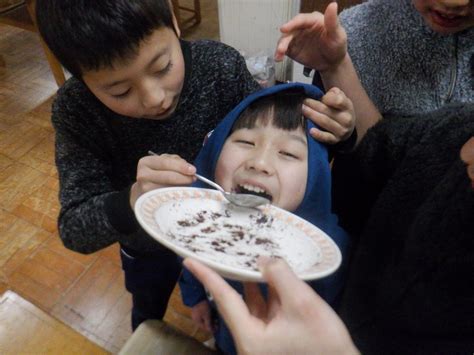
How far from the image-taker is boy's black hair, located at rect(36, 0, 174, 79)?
2.33 feet

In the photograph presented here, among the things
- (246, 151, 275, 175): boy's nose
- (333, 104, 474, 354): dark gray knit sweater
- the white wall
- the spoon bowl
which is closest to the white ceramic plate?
the spoon bowl

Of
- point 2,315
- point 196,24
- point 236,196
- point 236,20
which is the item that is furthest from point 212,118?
point 196,24

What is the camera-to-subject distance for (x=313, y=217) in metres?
1.01

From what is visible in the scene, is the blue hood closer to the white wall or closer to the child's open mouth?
the child's open mouth

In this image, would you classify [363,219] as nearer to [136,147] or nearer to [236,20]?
[136,147]

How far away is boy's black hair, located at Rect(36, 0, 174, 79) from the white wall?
2141 mm

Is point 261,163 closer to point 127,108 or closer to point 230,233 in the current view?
point 230,233

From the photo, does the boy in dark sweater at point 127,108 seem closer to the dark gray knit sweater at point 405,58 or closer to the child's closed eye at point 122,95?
the child's closed eye at point 122,95

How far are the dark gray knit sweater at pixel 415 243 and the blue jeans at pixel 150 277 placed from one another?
23.6 inches

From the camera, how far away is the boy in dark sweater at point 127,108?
72cm

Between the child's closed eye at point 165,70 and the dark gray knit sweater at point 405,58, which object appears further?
the dark gray knit sweater at point 405,58

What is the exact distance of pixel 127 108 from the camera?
2.72 ft

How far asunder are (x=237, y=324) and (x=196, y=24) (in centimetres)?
426

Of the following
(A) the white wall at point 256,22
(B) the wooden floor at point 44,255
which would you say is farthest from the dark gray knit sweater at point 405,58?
(A) the white wall at point 256,22
